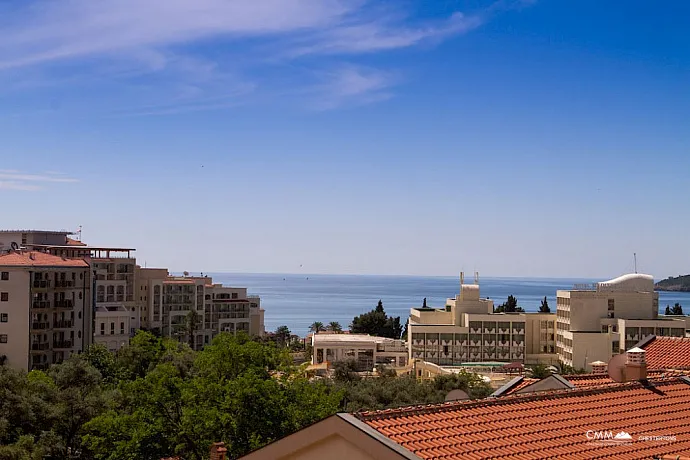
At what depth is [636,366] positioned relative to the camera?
14.8 metres

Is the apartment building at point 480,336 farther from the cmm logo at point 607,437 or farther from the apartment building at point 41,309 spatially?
the cmm logo at point 607,437

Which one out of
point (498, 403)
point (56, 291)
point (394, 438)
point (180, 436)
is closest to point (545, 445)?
point (498, 403)

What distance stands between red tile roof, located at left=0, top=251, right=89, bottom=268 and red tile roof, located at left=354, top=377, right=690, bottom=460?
54.5m

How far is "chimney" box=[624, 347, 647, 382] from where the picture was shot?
1473cm

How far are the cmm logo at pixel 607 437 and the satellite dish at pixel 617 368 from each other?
12.3ft

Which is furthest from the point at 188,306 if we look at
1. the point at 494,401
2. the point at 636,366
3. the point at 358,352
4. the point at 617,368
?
the point at 494,401

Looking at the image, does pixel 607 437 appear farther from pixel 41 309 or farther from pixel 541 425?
pixel 41 309

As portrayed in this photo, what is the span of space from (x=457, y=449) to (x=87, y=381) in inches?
1334

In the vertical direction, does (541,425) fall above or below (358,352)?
above

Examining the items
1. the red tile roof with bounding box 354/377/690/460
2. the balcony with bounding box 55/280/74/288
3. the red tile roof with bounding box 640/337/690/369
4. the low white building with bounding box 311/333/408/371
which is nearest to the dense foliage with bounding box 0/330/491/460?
the red tile roof with bounding box 640/337/690/369

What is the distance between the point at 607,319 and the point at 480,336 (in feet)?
43.4

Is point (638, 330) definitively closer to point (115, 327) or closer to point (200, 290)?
point (200, 290)

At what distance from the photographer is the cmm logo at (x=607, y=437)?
37.0ft

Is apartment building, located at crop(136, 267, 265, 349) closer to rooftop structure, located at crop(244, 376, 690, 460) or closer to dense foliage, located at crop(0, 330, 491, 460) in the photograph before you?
dense foliage, located at crop(0, 330, 491, 460)
